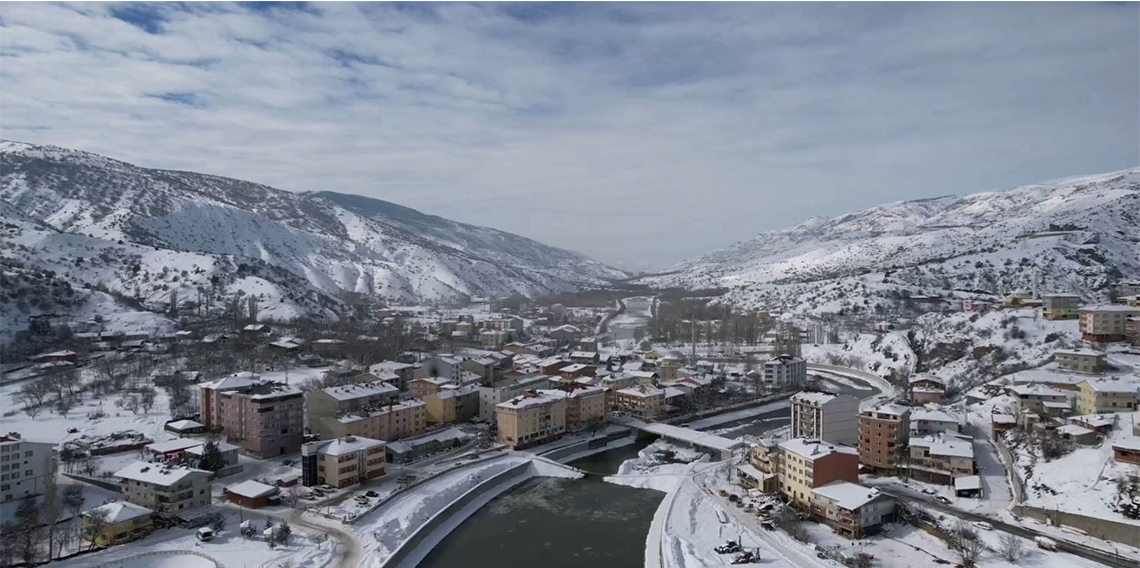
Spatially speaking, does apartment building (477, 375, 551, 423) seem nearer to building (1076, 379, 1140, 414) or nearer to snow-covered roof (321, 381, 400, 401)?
snow-covered roof (321, 381, 400, 401)

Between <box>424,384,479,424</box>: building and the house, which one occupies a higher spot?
<box>424,384,479,424</box>: building

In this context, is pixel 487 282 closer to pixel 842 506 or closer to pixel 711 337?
pixel 711 337

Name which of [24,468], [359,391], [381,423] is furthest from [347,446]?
[24,468]

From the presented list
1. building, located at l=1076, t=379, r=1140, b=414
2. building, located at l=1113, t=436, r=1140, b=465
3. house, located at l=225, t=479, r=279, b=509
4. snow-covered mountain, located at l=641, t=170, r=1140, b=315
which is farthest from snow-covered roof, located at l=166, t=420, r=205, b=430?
snow-covered mountain, located at l=641, t=170, r=1140, b=315

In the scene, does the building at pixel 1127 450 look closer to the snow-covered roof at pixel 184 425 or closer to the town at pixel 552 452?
the town at pixel 552 452

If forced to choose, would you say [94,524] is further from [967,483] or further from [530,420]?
[967,483]

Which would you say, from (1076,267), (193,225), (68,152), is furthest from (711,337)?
(68,152)
